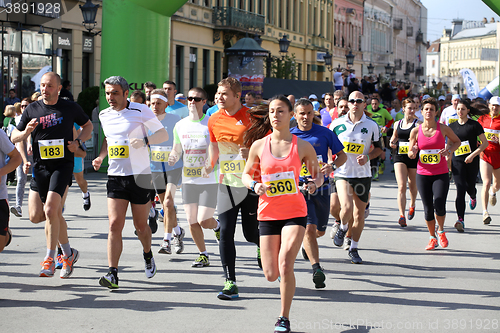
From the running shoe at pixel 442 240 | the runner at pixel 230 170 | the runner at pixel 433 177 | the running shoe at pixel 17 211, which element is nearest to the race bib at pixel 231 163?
the runner at pixel 230 170

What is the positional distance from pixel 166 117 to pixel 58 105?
74.4 inches

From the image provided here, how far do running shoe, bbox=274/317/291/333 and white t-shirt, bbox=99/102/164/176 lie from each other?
2.13 m

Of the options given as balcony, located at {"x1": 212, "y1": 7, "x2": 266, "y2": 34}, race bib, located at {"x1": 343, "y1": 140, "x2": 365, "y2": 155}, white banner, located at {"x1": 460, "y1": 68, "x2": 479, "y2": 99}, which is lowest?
race bib, located at {"x1": 343, "y1": 140, "x2": 365, "y2": 155}

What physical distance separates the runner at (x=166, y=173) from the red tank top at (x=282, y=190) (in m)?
2.98

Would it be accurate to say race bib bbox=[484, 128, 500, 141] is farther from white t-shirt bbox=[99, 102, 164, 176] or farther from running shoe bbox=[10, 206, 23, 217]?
running shoe bbox=[10, 206, 23, 217]

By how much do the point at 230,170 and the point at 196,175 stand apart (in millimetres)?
1021

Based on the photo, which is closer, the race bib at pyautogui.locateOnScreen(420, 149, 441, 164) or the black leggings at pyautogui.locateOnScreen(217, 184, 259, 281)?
the black leggings at pyautogui.locateOnScreen(217, 184, 259, 281)

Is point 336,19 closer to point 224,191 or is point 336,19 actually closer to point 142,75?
point 142,75

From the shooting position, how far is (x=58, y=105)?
7.01 m

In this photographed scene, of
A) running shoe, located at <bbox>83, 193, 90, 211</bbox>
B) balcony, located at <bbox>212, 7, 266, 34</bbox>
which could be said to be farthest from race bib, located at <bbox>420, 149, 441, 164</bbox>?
balcony, located at <bbox>212, 7, 266, 34</bbox>

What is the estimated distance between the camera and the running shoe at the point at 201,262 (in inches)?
296

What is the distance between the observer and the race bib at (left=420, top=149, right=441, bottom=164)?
29.1 ft

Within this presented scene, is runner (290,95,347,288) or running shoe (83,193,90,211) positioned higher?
runner (290,95,347,288)

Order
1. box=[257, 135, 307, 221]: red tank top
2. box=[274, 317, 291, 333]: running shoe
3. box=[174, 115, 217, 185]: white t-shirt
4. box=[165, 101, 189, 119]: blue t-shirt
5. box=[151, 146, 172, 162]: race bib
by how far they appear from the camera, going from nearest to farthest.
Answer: box=[274, 317, 291, 333]: running shoe
box=[257, 135, 307, 221]: red tank top
box=[174, 115, 217, 185]: white t-shirt
box=[151, 146, 172, 162]: race bib
box=[165, 101, 189, 119]: blue t-shirt
